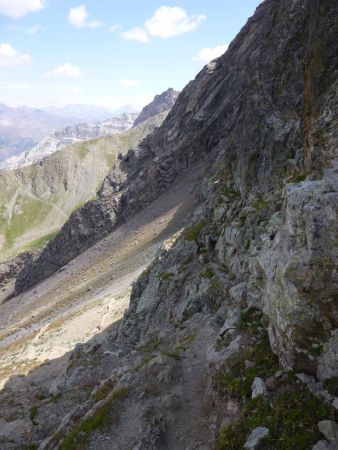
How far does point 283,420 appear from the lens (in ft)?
42.5

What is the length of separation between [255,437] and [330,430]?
8.25ft

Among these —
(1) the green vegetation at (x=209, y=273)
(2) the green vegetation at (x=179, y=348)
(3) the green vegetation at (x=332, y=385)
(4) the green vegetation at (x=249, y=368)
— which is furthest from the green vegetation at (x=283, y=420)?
(1) the green vegetation at (x=209, y=273)

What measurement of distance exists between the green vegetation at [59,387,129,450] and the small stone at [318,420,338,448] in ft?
36.2

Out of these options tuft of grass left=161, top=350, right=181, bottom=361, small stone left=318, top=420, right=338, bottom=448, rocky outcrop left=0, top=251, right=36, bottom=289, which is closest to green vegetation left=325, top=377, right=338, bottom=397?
small stone left=318, top=420, right=338, bottom=448

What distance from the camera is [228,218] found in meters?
34.9

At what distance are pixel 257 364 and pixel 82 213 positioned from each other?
11853 centimetres

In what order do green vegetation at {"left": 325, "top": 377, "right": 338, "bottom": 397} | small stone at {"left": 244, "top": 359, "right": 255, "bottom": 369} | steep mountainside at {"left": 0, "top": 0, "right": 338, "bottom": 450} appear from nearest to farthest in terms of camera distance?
green vegetation at {"left": 325, "top": 377, "right": 338, "bottom": 397}, steep mountainside at {"left": 0, "top": 0, "right": 338, "bottom": 450}, small stone at {"left": 244, "top": 359, "right": 255, "bottom": 369}

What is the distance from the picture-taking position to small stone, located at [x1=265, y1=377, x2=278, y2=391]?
14406mm

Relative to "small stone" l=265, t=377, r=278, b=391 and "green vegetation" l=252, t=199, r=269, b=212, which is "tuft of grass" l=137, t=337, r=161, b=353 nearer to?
"green vegetation" l=252, t=199, r=269, b=212

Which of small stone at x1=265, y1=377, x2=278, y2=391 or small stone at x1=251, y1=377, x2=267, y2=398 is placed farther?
A: small stone at x1=251, y1=377, x2=267, y2=398

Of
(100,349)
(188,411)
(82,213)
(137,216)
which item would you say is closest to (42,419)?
(100,349)

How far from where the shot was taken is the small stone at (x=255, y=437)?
12.8m

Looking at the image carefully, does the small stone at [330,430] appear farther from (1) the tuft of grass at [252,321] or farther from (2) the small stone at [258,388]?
(1) the tuft of grass at [252,321]

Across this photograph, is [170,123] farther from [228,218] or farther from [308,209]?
[308,209]
